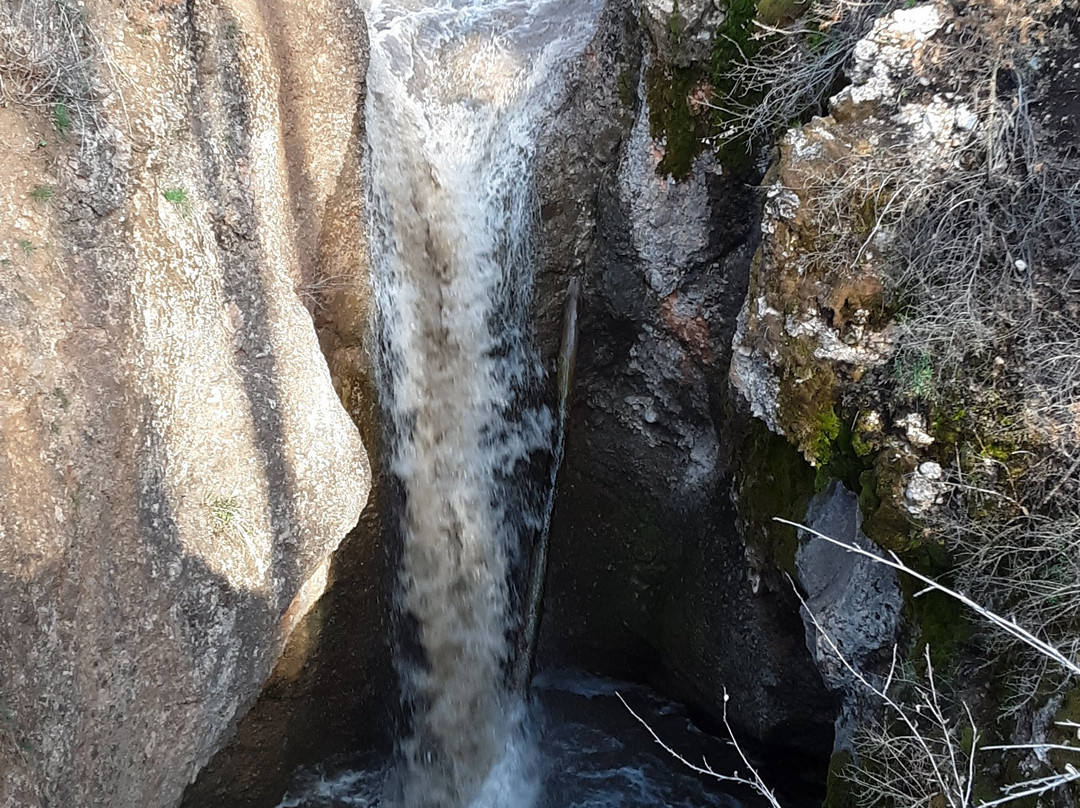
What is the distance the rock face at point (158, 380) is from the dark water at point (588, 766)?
1334mm

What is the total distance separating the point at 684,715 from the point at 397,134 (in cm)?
416

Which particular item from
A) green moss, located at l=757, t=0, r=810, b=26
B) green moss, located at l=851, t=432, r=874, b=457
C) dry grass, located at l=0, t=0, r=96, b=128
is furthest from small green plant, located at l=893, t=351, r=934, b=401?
dry grass, located at l=0, t=0, r=96, b=128

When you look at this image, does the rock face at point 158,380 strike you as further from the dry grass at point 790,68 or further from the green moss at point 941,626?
the green moss at point 941,626

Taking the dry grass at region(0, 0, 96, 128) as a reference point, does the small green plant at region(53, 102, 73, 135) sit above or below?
below

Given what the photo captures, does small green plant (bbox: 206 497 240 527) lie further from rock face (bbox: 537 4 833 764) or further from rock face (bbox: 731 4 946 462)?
rock face (bbox: 731 4 946 462)

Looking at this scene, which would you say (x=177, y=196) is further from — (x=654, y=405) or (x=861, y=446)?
(x=861, y=446)

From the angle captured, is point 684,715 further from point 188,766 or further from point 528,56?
point 528,56

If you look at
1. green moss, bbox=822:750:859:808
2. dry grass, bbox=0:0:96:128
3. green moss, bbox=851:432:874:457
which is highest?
dry grass, bbox=0:0:96:128

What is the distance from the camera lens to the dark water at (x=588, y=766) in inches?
185

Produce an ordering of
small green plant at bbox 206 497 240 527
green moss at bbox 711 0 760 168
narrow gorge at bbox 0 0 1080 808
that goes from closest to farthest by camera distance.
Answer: narrow gorge at bbox 0 0 1080 808, small green plant at bbox 206 497 240 527, green moss at bbox 711 0 760 168

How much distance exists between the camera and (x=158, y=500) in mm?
3213

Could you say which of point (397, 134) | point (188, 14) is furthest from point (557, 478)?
point (188, 14)

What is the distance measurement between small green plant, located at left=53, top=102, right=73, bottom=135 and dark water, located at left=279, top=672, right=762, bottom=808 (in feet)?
11.8

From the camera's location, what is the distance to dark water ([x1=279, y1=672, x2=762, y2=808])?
15.4 feet
